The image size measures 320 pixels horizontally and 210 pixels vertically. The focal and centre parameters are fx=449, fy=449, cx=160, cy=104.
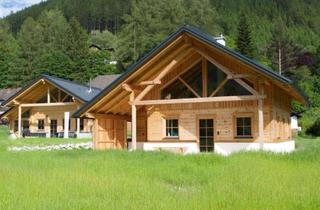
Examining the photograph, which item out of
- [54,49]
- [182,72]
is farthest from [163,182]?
[54,49]

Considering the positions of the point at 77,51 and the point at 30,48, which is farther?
the point at 30,48

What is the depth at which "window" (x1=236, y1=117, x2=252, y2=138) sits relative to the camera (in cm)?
1838

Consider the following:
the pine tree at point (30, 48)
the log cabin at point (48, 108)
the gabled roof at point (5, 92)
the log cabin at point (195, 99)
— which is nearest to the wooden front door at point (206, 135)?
the log cabin at point (195, 99)

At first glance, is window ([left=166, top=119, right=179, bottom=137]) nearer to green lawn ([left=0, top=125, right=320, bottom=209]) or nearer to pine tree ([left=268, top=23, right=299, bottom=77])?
green lawn ([left=0, top=125, right=320, bottom=209])

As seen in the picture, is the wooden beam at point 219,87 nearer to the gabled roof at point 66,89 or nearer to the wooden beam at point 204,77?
the wooden beam at point 204,77

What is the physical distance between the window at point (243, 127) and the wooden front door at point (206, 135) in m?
1.11

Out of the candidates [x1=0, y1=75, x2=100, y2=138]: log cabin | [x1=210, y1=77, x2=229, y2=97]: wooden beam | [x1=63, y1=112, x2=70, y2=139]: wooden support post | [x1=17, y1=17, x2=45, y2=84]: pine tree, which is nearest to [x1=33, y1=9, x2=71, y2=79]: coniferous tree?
[x1=17, y1=17, x2=45, y2=84]: pine tree

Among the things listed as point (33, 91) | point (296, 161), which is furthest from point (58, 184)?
point (33, 91)

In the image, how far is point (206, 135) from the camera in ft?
62.8

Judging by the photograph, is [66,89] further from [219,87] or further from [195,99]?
[195,99]

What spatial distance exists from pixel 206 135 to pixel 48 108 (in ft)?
58.6

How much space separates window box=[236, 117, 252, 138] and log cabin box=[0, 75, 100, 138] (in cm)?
1422

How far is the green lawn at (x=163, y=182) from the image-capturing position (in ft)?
24.0

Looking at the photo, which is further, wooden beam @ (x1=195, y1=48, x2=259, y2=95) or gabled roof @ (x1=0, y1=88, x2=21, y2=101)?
gabled roof @ (x1=0, y1=88, x2=21, y2=101)
